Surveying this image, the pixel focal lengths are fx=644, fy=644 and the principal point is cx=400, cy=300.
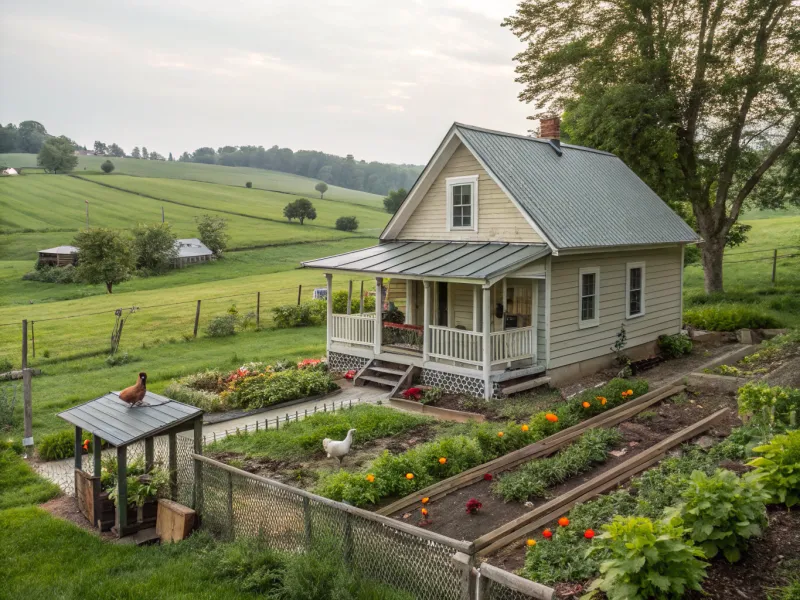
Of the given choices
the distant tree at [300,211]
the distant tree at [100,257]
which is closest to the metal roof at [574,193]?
the distant tree at [100,257]

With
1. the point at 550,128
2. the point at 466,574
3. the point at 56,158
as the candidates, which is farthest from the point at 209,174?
the point at 466,574

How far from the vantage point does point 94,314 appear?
30328 millimetres

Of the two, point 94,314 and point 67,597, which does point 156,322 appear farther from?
point 67,597

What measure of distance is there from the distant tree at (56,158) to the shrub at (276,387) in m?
94.6

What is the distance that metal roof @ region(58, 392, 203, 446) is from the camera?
810 centimetres

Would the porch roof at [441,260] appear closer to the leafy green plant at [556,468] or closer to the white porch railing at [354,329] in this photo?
the white porch railing at [354,329]

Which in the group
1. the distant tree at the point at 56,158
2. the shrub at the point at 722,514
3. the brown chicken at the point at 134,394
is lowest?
the shrub at the point at 722,514

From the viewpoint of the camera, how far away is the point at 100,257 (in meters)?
43.7

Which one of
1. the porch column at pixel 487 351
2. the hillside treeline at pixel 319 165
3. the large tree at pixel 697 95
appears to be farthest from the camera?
the hillside treeline at pixel 319 165

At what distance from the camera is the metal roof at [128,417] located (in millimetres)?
8102

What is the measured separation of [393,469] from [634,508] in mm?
3231

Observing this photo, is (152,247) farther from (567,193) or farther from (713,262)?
(567,193)

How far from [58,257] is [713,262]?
46.0 m

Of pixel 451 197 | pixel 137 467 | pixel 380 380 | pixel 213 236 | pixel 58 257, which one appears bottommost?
pixel 380 380
